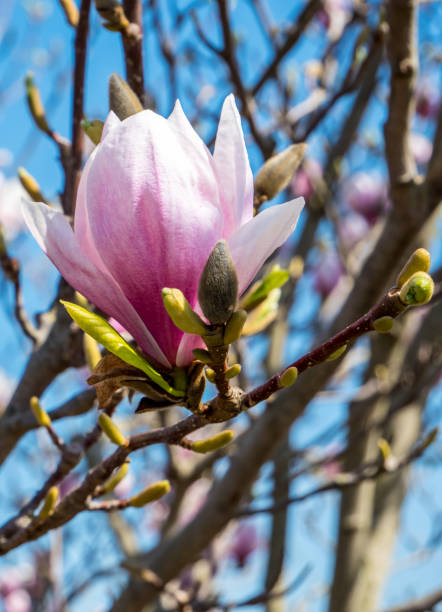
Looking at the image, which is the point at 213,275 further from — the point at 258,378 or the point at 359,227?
the point at 359,227

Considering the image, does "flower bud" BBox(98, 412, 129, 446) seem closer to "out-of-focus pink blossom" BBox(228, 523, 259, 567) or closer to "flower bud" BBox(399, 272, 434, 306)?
"flower bud" BBox(399, 272, 434, 306)

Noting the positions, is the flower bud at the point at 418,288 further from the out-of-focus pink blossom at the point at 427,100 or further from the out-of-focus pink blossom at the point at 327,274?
the out-of-focus pink blossom at the point at 427,100

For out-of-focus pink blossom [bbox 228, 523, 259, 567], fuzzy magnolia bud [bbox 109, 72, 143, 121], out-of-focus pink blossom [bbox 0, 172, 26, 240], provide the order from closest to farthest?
1. fuzzy magnolia bud [bbox 109, 72, 143, 121]
2. out-of-focus pink blossom [bbox 0, 172, 26, 240]
3. out-of-focus pink blossom [bbox 228, 523, 259, 567]

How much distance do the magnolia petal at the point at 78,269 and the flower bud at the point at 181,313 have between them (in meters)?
0.07

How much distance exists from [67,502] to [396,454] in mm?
1259

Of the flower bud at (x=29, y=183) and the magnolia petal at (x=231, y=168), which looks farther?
the flower bud at (x=29, y=183)

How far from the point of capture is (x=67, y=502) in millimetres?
605

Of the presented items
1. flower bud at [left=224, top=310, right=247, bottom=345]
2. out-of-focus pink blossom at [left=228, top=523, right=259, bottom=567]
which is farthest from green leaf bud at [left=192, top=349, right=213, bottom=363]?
out-of-focus pink blossom at [left=228, top=523, right=259, bottom=567]

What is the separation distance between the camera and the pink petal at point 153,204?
1.39 ft

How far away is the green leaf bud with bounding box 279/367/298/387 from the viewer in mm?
410

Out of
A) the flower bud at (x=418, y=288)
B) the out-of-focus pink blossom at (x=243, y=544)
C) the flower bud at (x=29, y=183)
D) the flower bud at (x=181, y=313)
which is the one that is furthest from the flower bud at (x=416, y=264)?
the out-of-focus pink blossom at (x=243, y=544)

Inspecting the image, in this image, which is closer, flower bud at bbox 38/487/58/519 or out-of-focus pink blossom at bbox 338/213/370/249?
flower bud at bbox 38/487/58/519

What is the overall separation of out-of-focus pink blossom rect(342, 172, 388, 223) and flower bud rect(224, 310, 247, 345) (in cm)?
217

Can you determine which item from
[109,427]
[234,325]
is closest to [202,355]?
[234,325]
